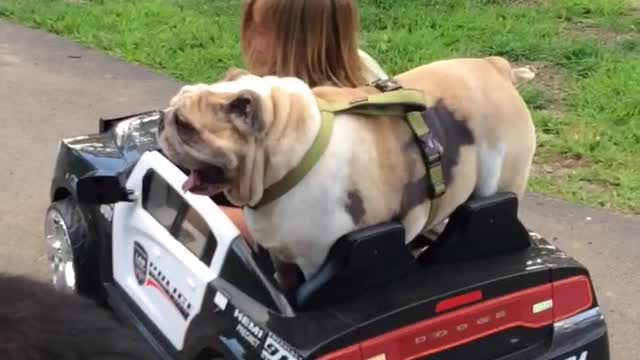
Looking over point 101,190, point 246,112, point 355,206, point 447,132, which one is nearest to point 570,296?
point 447,132

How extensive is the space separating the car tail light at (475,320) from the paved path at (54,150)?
1.02 m

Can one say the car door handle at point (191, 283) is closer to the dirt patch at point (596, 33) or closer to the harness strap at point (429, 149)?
the harness strap at point (429, 149)

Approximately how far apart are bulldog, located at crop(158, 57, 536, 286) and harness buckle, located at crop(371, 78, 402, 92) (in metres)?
0.03

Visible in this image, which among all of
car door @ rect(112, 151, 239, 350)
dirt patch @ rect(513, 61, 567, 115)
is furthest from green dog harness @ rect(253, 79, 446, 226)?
dirt patch @ rect(513, 61, 567, 115)

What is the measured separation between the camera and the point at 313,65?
10.4ft

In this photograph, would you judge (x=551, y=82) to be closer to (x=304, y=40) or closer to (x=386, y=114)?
(x=304, y=40)

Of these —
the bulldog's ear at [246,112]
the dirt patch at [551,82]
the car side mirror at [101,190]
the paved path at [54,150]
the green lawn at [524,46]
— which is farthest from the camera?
the dirt patch at [551,82]

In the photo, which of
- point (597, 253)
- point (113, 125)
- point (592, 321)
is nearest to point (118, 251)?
point (113, 125)

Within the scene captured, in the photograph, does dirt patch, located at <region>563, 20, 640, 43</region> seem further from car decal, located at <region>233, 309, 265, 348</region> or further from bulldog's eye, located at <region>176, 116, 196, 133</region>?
bulldog's eye, located at <region>176, 116, 196, 133</region>

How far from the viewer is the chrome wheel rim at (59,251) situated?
4174mm

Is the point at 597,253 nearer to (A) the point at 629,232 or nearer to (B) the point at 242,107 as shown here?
(A) the point at 629,232

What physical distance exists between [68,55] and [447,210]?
18.4 ft

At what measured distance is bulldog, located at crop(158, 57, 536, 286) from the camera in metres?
2.65

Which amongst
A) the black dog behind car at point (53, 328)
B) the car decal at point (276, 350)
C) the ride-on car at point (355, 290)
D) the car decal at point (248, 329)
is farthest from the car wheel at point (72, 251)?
the black dog behind car at point (53, 328)
